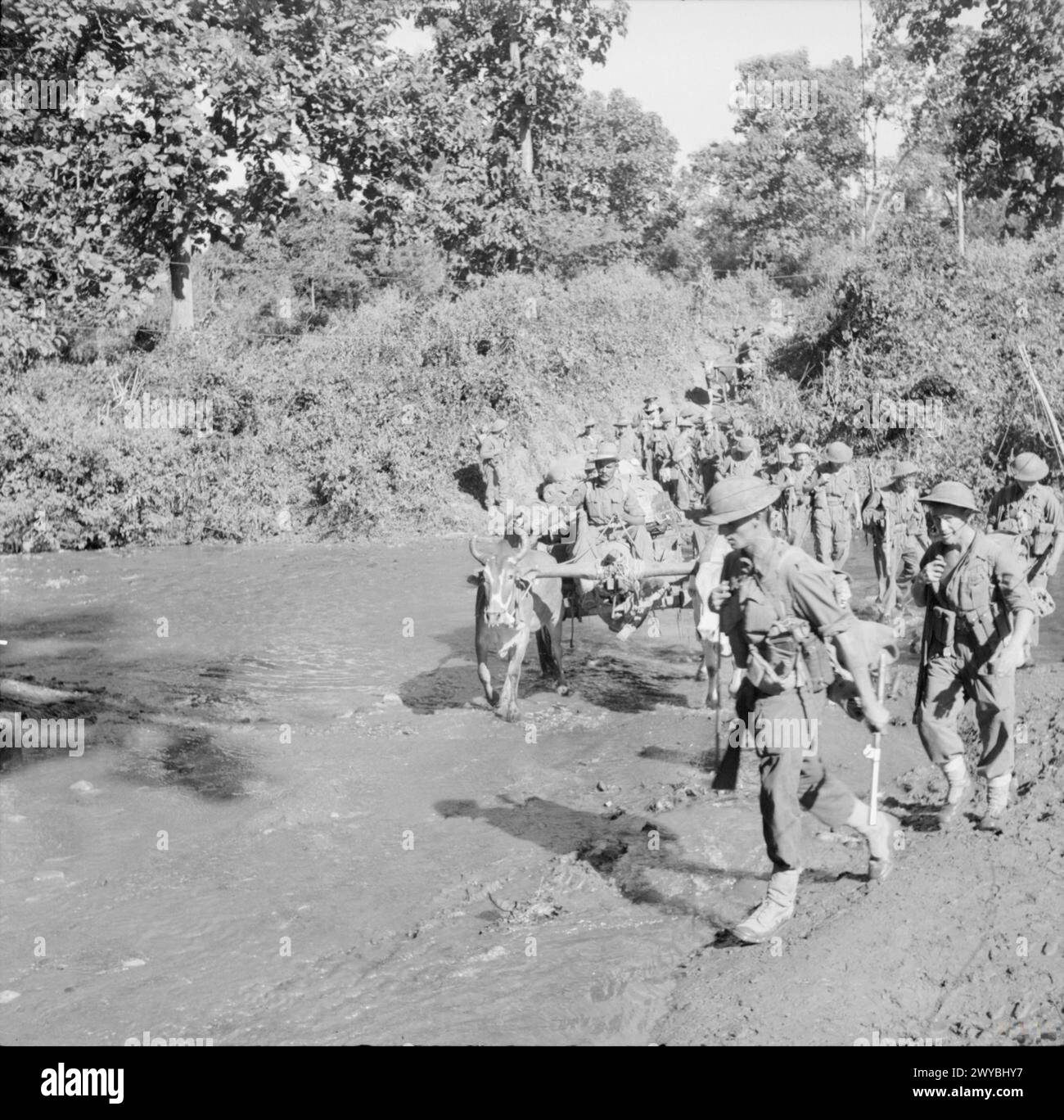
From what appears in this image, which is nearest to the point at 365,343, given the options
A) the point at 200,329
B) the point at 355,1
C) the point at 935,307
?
the point at 200,329

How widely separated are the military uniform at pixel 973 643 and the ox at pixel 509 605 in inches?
168

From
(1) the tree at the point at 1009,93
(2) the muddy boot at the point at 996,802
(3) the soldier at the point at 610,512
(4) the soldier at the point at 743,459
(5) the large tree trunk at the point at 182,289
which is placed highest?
(1) the tree at the point at 1009,93

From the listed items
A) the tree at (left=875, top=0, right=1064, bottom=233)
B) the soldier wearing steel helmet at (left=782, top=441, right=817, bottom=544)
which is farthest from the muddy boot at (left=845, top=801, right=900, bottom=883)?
the tree at (left=875, top=0, right=1064, bottom=233)

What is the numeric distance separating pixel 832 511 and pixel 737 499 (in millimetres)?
9458

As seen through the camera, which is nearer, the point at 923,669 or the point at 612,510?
the point at 923,669

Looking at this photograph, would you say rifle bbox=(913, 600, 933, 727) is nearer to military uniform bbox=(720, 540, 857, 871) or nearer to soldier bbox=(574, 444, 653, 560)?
military uniform bbox=(720, 540, 857, 871)

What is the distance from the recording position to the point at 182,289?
27828mm

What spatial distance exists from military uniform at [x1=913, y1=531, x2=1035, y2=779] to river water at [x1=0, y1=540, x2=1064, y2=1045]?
1388 mm

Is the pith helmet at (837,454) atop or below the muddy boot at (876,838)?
atop

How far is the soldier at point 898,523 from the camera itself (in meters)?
14.7

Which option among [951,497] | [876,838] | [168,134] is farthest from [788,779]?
[168,134]

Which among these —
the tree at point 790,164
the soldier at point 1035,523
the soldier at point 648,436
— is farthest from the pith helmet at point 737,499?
the tree at point 790,164

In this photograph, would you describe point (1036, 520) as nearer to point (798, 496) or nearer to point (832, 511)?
point (832, 511)

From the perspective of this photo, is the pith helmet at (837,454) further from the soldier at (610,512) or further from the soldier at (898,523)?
the soldier at (610,512)
